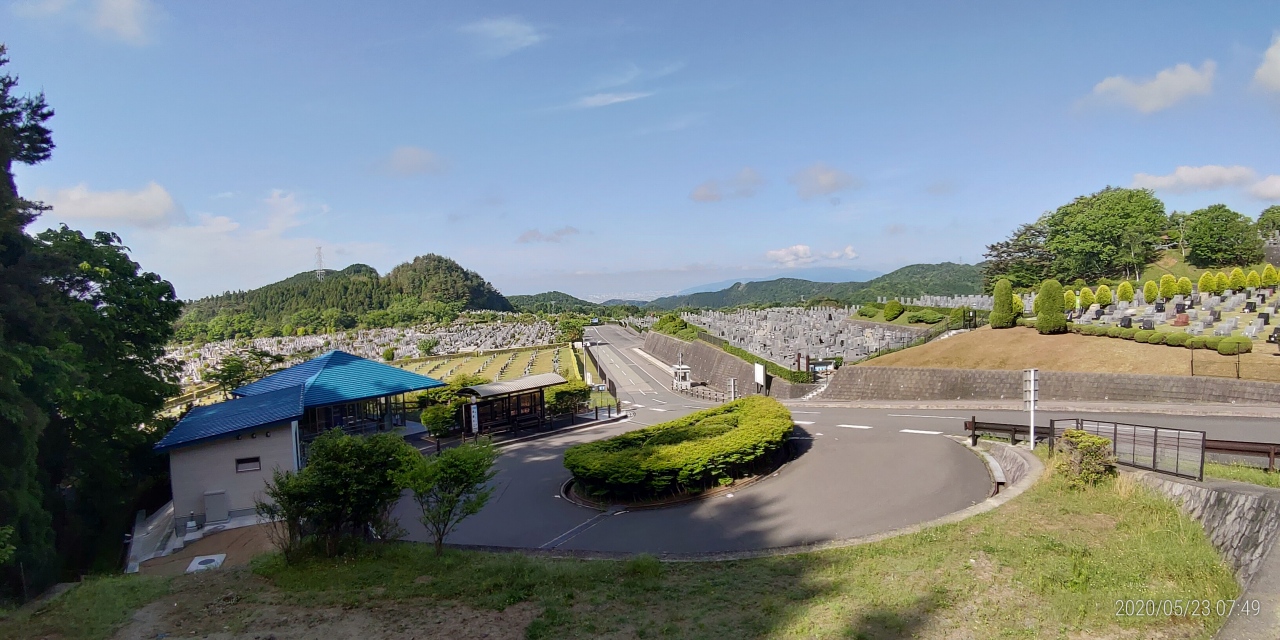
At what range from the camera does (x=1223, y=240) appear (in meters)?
45.3

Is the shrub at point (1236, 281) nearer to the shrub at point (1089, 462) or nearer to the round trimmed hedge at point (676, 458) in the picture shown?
the shrub at point (1089, 462)

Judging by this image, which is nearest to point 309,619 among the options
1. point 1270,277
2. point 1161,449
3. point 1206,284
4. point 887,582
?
point 887,582

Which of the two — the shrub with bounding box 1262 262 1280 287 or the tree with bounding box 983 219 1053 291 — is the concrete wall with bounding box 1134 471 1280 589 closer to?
the shrub with bounding box 1262 262 1280 287

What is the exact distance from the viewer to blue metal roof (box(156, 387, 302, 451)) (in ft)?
36.2

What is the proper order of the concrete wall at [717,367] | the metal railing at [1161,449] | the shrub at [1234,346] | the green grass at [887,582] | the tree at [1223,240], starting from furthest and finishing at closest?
the tree at [1223,240] < the concrete wall at [717,367] < the shrub at [1234,346] < the metal railing at [1161,449] < the green grass at [887,582]

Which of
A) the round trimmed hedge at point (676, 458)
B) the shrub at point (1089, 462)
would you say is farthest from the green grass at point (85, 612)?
the shrub at point (1089, 462)

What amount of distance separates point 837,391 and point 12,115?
25.9 metres

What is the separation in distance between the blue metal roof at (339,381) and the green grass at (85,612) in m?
9.04

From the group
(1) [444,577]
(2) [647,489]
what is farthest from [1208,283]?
(1) [444,577]

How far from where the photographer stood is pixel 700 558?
800 centimetres

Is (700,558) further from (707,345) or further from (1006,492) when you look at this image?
(707,345)

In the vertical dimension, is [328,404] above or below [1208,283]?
below

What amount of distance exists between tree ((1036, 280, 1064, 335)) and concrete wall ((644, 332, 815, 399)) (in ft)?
31.7

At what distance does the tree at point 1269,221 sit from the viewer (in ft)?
165
